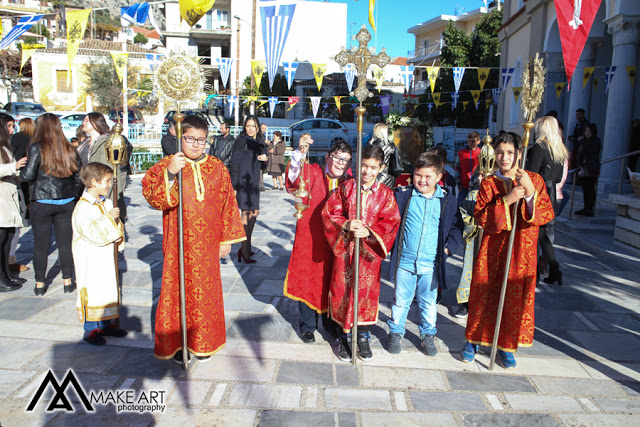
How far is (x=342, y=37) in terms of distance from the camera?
3803 cm

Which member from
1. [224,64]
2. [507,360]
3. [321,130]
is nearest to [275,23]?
[224,64]

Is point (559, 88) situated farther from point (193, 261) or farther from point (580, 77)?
point (193, 261)

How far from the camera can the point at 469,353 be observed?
367 centimetres

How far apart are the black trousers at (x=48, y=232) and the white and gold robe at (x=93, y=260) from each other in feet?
4.28

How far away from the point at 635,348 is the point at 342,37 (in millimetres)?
37431

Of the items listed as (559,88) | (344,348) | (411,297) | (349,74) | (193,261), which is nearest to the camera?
(193,261)

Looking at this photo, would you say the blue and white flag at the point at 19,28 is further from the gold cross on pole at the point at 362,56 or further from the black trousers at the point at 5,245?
the gold cross on pole at the point at 362,56

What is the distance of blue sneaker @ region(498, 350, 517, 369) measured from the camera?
356cm

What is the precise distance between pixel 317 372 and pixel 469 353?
122 cm

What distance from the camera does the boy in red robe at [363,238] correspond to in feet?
11.4

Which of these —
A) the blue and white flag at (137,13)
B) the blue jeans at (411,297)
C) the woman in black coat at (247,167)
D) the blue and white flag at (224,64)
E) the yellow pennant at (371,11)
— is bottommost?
the blue jeans at (411,297)

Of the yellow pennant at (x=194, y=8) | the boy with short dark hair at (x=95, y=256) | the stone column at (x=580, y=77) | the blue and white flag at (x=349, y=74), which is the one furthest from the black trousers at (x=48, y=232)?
the stone column at (x=580, y=77)

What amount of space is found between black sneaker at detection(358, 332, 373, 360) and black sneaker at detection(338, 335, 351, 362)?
0.29ft

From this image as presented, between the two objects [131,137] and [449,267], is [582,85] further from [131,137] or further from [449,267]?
[131,137]
